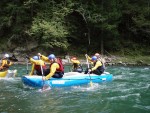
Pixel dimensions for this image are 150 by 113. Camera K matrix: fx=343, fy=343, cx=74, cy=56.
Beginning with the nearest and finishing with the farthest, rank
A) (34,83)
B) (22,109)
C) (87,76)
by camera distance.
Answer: (22,109) → (34,83) → (87,76)

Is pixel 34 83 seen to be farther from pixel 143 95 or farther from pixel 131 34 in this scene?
pixel 131 34

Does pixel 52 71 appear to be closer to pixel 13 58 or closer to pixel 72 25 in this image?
pixel 13 58

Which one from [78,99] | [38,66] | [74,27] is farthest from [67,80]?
[74,27]

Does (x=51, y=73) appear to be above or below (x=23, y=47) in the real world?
below

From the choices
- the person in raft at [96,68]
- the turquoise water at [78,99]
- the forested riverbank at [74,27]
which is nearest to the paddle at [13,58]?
the forested riverbank at [74,27]

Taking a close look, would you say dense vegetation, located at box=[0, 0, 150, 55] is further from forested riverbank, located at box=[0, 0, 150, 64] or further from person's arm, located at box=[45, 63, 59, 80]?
person's arm, located at box=[45, 63, 59, 80]

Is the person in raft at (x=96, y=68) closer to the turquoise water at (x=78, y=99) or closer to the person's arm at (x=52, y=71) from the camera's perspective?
the turquoise water at (x=78, y=99)

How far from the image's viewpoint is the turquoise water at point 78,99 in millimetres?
10750

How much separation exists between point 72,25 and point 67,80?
17322mm

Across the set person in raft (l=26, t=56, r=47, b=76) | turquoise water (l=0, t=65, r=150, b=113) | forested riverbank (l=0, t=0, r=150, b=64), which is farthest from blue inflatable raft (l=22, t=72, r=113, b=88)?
forested riverbank (l=0, t=0, r=150, b=64)

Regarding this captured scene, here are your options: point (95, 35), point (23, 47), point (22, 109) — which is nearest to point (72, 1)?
point (95, 35)

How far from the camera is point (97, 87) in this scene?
49.3ft

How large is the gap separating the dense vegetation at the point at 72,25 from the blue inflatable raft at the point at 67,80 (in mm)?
13371

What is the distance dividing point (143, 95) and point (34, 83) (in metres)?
4.49
